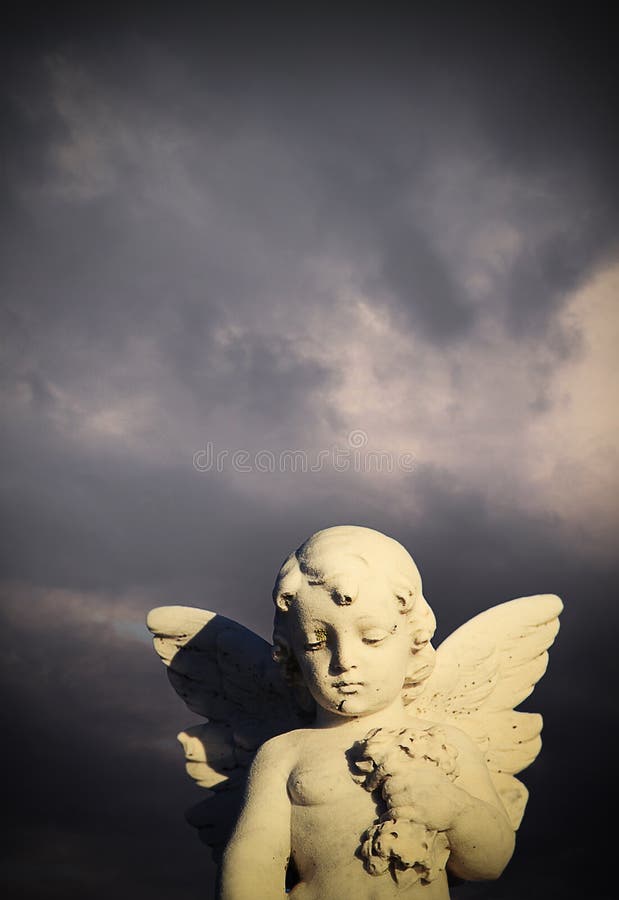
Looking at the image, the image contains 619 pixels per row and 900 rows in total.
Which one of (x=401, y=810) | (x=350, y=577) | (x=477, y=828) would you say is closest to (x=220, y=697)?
(x=350, y=577)

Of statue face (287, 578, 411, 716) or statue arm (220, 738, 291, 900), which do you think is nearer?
statue arm (220, 738, 291, 900)

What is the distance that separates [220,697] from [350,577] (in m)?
2.38

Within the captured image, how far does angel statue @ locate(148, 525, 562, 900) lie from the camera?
16.4 ft

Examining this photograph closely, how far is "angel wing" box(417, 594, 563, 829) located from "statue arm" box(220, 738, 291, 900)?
136 cm

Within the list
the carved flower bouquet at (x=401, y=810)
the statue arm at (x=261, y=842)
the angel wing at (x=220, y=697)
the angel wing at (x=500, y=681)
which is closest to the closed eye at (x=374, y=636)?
the carved flower bouquet at (x=401, y=810)

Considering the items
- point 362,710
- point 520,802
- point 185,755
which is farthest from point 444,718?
point 185,755

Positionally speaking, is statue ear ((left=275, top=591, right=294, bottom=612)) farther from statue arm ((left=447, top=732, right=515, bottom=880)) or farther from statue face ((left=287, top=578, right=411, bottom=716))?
statue arm ((left=447, top=732, right=515, bottom=880))

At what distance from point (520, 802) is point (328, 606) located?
236 centimetres

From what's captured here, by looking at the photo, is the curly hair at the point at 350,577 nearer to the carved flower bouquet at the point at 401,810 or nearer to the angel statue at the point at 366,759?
the angel statue at the point at 366,759

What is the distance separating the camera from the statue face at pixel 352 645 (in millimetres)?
5289

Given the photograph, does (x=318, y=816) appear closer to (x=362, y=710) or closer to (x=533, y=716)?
(x=362, y=710)

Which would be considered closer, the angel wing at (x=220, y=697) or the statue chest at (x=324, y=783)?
the statue chest at (x=324, y=783)

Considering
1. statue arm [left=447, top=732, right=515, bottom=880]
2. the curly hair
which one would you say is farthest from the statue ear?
statue arm [left=447, top=732, right=515, bottom=880]

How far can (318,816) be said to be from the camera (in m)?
5.26
